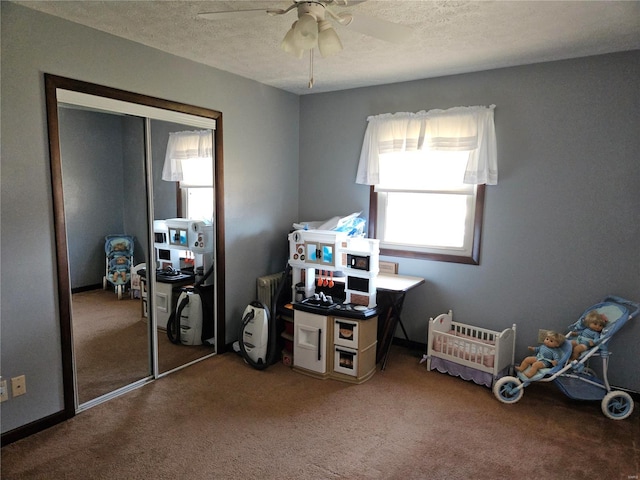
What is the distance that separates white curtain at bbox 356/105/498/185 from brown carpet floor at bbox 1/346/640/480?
174 cm

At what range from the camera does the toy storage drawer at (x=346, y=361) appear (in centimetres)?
321

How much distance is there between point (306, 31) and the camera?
167 cm

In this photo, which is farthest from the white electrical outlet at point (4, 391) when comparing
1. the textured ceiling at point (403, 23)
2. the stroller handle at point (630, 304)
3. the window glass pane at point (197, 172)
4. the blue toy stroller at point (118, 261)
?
the stroller handle at point (630, 304)

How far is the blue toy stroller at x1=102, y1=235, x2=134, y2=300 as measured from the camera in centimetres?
284

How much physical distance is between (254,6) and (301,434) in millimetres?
2472

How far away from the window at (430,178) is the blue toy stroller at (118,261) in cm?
208

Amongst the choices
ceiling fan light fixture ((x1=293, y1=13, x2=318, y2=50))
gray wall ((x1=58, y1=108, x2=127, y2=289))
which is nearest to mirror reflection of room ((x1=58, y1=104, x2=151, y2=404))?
gray wall ((x1=58, y1=108, x2=127, y2=289))

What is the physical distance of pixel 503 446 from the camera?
243 cm

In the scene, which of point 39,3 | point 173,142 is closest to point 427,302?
point 173,142

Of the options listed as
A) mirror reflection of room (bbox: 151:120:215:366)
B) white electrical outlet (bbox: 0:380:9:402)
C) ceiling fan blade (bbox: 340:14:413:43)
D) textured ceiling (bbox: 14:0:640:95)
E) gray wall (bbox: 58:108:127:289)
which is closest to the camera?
ceiling fan blade (bbox: 340:14:413:43)

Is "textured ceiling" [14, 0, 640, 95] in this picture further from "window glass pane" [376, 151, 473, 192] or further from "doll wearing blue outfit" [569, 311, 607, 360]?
"doll wearing blue outfit" [569, 311, 607, 360]

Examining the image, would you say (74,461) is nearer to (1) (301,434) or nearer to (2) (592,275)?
(1) (301,434)

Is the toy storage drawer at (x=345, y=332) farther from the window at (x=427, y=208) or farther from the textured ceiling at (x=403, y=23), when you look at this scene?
the textured ceiling at (x=403, y=23)

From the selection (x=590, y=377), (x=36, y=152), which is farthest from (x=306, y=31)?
(x=590, y=377)
